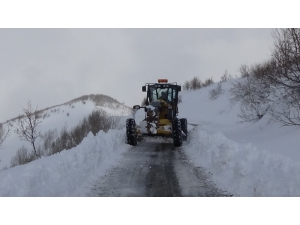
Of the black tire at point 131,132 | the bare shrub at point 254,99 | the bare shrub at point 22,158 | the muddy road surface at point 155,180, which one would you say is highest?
the bare shrub at point 254,99

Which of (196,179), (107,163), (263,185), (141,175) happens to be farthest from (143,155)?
(263,185)

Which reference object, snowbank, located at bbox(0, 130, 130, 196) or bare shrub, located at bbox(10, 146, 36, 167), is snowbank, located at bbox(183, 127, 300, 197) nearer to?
snowbank, located at bbox(0, 130, 130, 196)

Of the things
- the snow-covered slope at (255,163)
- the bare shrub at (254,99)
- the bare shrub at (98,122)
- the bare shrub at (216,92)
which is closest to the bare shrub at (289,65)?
the snow-covered slope at (255,163)

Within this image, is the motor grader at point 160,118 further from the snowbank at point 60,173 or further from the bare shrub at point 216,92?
the bare shrub at point 216,92

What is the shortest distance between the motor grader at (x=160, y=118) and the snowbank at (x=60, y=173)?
9.48ft

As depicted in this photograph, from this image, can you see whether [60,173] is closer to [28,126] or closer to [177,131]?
[177,131]

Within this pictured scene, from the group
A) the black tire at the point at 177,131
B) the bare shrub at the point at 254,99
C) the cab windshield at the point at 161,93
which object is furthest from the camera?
the bare shrub at the point at 254,99

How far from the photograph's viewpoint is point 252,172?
5.77 m

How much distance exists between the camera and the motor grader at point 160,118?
11573mm

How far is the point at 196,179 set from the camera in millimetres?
6539

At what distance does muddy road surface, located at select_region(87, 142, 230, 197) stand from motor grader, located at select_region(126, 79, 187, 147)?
2.21 meters

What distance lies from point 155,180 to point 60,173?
2107mm

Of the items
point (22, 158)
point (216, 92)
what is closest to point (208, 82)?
point (216, 92)

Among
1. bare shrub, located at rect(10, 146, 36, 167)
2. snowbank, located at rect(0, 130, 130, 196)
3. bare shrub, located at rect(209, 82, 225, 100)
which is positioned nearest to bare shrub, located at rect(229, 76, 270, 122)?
snowbank, located at rect(0, 130, 130, 196)
